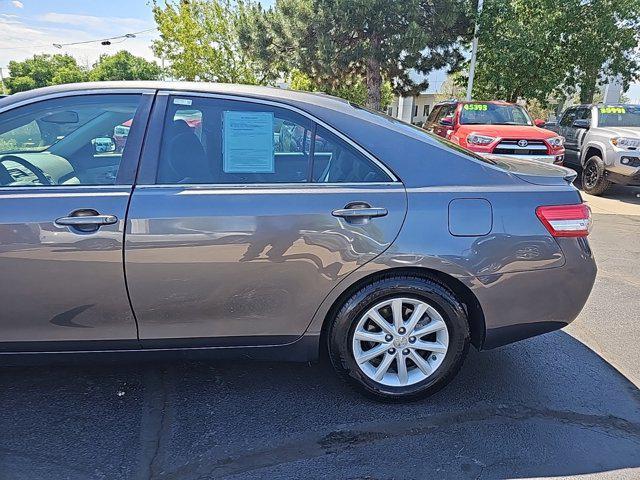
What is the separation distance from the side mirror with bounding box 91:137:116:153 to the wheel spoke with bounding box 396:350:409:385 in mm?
1876

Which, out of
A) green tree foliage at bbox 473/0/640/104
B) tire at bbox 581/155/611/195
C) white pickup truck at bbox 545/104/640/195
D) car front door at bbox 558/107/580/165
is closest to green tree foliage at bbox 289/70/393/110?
green tree foliage at bbox 473/0/640/104

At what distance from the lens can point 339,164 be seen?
242 centimetres

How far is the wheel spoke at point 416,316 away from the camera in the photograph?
2.47 m

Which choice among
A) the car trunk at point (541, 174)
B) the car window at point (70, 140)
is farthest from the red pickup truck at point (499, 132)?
the car window at point (70, 140)

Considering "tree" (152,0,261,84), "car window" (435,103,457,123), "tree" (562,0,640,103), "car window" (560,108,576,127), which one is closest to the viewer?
"car window" (435,103,457,123)

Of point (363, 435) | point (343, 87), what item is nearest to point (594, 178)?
point (363, 435)

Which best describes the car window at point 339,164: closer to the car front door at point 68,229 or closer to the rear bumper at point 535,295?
the rear bumper at point 535,295

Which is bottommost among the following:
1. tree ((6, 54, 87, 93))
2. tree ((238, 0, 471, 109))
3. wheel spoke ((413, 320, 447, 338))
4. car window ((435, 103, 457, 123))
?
wheel spoke ((413, 320, 447, 338))

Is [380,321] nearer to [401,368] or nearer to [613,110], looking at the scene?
[401,368]

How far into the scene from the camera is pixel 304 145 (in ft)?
8.09

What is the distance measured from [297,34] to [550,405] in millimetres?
14774

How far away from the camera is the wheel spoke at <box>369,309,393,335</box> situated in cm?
246

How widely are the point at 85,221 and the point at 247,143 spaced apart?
86cm

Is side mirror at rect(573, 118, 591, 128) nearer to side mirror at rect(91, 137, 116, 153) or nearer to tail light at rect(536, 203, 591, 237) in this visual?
tail light at rect(536, 203, 591, 237)
